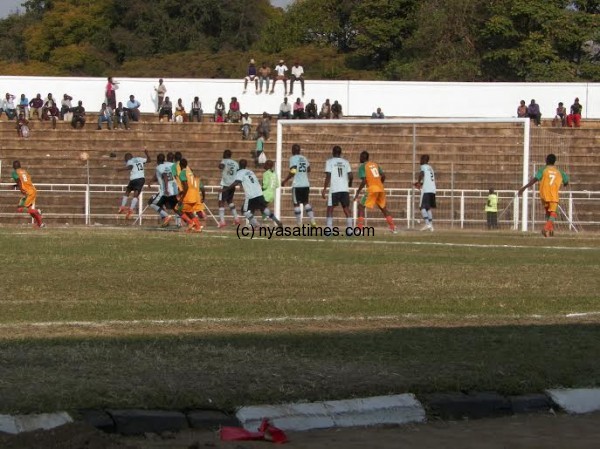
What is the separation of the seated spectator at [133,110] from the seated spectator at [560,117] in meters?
Result: 16.0

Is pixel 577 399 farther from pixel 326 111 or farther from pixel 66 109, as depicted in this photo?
pixel 66 109

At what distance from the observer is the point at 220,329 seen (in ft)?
34.3

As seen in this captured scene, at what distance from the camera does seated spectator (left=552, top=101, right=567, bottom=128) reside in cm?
4472

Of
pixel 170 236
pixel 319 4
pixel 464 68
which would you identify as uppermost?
pixel 319 4

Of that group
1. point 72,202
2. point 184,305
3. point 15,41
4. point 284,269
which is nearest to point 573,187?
point 72,202

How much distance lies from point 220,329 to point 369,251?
9767 mm

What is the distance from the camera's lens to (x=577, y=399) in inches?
310

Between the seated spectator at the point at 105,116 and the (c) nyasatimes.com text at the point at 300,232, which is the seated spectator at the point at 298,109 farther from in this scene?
the (c) nyasatimes.com text at the point at 300,232

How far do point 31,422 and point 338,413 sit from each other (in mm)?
1837

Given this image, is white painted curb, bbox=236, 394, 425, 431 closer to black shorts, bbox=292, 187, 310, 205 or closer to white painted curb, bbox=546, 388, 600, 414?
white painted curb, bbox=546, 388, 600, 414

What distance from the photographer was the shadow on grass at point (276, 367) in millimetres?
7277

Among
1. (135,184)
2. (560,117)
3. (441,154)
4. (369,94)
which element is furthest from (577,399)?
(369,94)

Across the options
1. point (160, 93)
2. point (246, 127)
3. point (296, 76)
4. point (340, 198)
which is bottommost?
point (340, 198)

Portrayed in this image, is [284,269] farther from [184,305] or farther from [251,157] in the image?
[251,157]
